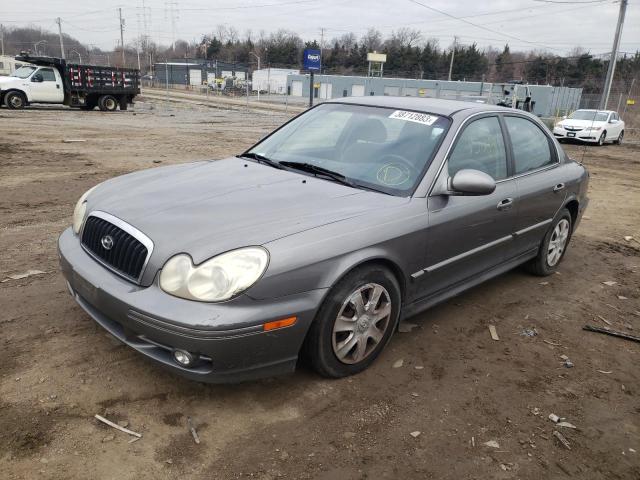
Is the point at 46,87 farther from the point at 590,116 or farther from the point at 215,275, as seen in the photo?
the point at 215,275

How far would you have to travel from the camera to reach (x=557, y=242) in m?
5.14

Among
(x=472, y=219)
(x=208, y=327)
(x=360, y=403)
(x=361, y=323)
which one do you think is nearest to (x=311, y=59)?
(x=472, y=219)

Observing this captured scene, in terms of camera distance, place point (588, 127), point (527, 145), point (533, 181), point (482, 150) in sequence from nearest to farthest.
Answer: point (482, 150)
point (533, 181)
point (527, 145)
point (588, 127)

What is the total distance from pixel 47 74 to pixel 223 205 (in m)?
24.3

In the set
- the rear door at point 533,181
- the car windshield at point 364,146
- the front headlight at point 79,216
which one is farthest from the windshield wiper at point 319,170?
the rear door at point 533,181

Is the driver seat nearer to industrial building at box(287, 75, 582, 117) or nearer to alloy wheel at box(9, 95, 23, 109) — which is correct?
alloy wheel at box(9, 95, 23, 109)

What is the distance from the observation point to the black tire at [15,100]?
22.2 metres

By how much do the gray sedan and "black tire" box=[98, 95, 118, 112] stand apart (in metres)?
24.3

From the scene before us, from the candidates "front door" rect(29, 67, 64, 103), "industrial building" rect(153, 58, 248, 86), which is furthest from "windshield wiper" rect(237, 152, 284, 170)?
"industrial building" rect(153, 58, 248, 86)

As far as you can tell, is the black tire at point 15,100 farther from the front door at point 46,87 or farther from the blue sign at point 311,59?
the blue sign at point 311,59

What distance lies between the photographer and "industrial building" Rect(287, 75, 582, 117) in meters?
48.7

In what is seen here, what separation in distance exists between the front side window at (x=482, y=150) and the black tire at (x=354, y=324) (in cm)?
98

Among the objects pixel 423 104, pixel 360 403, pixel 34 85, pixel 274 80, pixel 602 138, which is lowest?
pixel 602 138

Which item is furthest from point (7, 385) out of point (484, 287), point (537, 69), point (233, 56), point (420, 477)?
point (233, 56)
